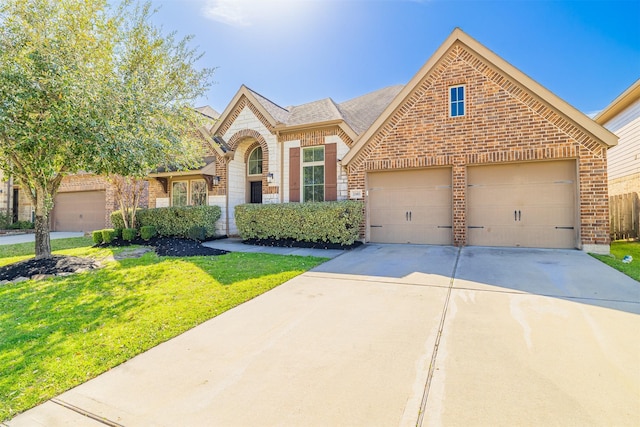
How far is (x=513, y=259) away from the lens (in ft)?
22.5

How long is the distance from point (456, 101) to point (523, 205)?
360 cm

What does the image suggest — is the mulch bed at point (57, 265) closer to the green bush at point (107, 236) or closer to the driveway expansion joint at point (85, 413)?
the green bush at point (107, 236)

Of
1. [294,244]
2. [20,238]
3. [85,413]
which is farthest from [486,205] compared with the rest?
[20,238]

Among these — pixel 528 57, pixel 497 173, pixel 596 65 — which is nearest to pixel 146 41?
pixel 497 173

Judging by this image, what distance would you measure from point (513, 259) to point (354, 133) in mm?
6339

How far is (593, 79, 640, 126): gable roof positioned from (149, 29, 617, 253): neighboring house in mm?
5684

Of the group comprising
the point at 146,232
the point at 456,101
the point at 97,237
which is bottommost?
the point at 97,237

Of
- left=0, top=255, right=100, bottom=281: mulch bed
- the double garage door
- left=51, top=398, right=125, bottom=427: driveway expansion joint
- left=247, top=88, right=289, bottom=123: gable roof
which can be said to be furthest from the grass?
left=0, top=255, right=100, bottom=281: mulch bed

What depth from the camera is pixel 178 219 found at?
12281 millimetres

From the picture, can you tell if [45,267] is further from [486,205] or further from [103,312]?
[486,205]

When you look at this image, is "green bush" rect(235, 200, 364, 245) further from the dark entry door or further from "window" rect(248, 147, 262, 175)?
"window" rect(248, 147, 262, 175)

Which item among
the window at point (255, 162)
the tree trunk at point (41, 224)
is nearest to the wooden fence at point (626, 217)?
the window at point (255, 162)

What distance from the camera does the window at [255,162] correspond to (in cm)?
1323

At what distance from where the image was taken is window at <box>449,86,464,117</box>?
29.2 feet
